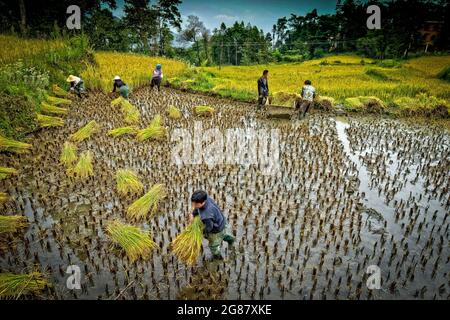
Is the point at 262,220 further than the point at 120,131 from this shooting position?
No

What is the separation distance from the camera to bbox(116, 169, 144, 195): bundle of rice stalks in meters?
4.30

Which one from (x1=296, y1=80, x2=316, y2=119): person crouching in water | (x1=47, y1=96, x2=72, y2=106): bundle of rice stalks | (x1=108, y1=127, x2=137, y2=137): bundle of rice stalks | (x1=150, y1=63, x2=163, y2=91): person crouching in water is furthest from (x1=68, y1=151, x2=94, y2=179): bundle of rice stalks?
(x1=150, y1=63, x2=163, y2=91): person crouching in water

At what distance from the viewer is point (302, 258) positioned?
3.23 meters

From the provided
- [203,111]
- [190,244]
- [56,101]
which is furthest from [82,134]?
[190,244]

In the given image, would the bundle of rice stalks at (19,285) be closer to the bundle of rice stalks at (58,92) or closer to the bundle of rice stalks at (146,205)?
the bundle of rice stalks at (146,205)

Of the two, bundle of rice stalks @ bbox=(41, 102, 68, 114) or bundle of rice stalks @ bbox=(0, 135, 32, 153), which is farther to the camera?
bundle of rice stalks @ bbox=(41, 102, 68, 114)

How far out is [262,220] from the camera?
3828mm

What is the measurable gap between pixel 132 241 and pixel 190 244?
0.69 meters

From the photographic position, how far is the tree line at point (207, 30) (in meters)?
18.2

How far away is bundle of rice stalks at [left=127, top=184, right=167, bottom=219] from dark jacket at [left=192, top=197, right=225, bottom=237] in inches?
40.3

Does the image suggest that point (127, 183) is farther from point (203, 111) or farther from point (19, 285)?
point (203, 111)

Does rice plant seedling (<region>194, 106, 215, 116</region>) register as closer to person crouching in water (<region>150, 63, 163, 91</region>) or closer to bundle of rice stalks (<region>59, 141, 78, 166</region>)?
person crouching in water (<region>150, 63, 163, 91</region>)
